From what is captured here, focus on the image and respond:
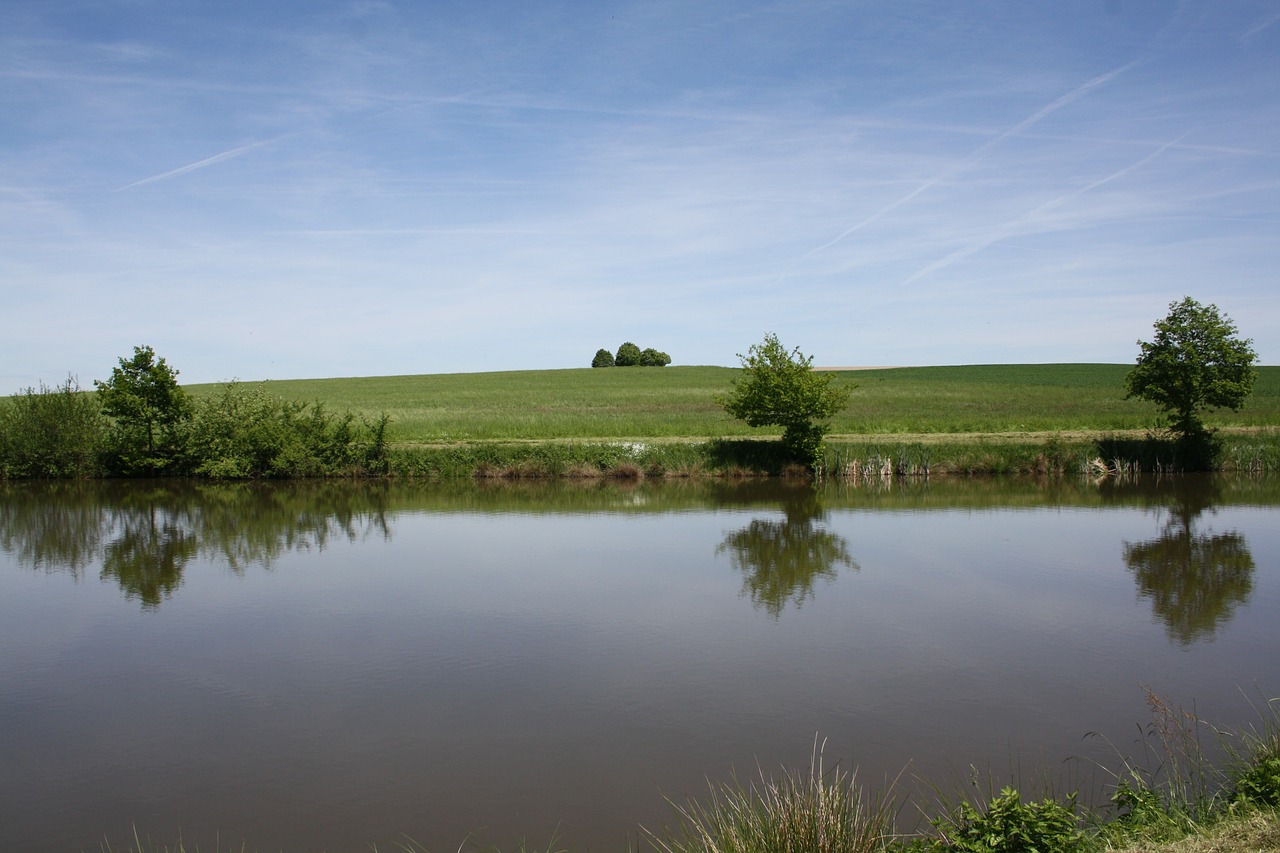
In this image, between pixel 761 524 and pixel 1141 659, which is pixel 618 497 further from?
pixel 1141 659

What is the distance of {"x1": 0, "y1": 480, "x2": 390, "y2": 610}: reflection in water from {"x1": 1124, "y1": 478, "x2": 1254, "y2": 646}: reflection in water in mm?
14560

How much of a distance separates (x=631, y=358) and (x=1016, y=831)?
88.6 m

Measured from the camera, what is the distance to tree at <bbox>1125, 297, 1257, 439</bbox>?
28.3 meters

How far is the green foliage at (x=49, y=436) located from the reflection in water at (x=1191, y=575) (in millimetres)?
33103

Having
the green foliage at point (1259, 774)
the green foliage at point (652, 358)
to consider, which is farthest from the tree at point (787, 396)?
the green foliage at point (652, 358)

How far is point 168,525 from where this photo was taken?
883 inches

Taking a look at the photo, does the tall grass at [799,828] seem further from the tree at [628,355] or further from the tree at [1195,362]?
the tree at [628,355]

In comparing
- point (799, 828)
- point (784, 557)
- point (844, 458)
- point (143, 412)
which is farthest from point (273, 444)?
point (799, 828)

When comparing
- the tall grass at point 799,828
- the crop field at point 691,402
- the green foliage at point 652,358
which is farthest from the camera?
the green foliage at point 652,358

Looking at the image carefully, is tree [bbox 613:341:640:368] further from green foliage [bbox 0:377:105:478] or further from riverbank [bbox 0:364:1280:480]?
green foliage [bbox 0:377:105:478]

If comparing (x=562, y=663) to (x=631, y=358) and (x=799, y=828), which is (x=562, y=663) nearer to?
(x=799, y=828)

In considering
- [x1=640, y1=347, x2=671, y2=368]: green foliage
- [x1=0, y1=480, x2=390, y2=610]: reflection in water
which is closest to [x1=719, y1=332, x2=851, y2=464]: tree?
[x1=0, y1=480, x2=390, y2=610]: reflection in water

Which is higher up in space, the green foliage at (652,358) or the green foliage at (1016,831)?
the green foliage at (652,358)

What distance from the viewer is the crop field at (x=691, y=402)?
3731cm
